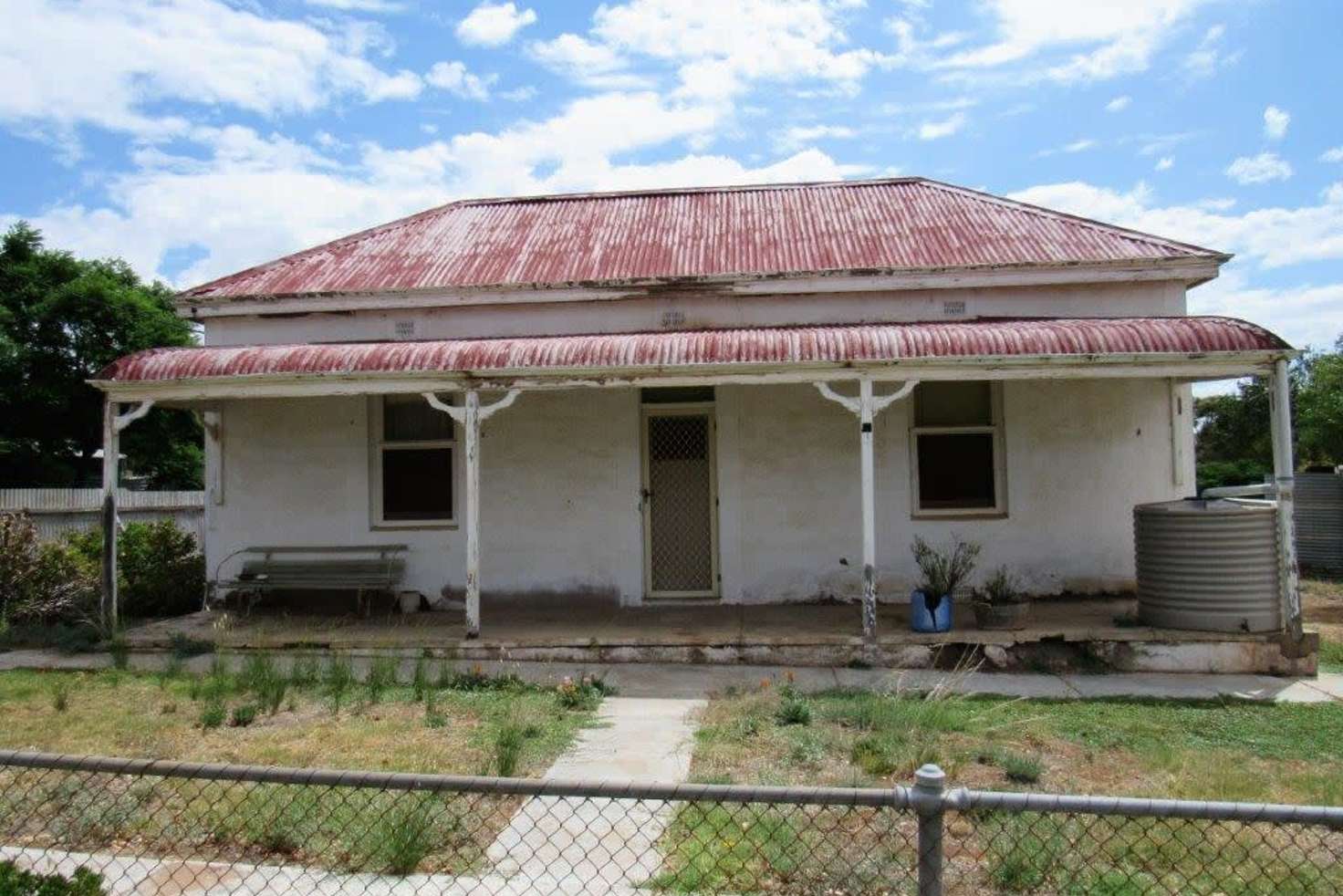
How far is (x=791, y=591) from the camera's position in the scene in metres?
11.2

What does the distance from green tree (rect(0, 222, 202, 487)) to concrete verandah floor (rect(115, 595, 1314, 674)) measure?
2721 cm

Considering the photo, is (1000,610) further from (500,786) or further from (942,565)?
(500,786)

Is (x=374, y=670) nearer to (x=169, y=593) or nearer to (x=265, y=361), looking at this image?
(x=265, y=361)

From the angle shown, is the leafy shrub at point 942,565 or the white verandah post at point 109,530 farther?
the white verandah post at point 109,530

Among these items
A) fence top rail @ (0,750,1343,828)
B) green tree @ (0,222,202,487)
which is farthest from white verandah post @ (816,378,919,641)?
green tree @ (0,222,202,487)

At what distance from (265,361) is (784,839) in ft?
24.9

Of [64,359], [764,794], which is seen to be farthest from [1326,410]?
[64,359]

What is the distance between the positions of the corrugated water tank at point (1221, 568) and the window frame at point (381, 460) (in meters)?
7.53

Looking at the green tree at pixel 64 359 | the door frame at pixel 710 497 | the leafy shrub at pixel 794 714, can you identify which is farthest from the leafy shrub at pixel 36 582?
the green tree at pixel 64 359

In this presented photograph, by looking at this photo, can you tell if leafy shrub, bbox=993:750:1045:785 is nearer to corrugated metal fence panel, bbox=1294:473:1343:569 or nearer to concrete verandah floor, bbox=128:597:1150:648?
concrete verandah floor, bbox=128:597:1150:648

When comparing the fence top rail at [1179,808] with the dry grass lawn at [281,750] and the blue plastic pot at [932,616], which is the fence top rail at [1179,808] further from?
the blue plastic pot at [932,616]

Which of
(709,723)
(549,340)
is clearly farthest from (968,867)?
(549,340)

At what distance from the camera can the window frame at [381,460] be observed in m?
11.5

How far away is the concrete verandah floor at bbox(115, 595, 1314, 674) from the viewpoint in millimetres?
8688
